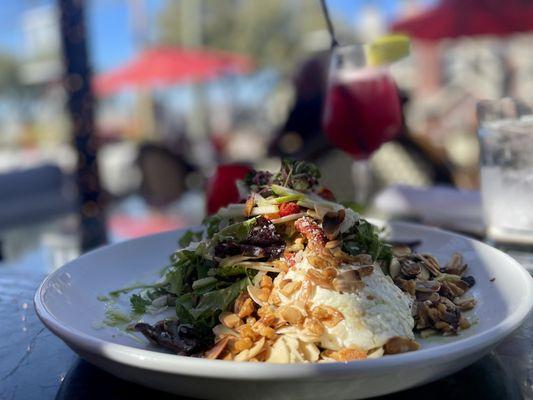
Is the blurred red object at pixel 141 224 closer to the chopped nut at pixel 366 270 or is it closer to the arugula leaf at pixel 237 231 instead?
the arugula leaf at pixel 237 231

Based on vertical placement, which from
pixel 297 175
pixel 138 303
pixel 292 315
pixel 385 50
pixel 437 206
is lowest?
pixel 437 206

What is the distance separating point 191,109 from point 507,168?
694 inches

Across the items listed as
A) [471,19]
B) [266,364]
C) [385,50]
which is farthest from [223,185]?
[471,19]

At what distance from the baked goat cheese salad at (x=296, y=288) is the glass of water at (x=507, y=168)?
434mm

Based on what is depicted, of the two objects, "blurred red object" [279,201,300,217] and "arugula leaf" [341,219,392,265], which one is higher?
"blurred red object" [279,201,300,217]

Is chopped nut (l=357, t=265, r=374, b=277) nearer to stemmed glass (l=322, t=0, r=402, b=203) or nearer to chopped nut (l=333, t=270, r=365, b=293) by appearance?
chopped nut (l=333, t=270, r=365, b=293)

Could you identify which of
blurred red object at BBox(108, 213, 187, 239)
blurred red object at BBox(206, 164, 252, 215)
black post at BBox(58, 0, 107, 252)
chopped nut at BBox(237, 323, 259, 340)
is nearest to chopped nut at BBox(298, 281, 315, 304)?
chopped nut at BBox(237, 323, 259, 340)

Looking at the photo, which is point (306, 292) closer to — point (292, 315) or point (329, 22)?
point (292, 315)

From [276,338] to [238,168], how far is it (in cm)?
89

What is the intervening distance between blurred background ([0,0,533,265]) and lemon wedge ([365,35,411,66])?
22cm

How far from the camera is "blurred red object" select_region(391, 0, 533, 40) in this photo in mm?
7133

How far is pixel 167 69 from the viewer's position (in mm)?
12500

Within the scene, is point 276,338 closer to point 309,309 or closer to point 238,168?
point 309,309

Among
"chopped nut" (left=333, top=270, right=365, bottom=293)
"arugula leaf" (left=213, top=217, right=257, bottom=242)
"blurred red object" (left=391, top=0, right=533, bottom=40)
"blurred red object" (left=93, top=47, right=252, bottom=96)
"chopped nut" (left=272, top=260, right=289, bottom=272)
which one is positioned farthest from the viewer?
"blurred red object" (left=93, top=47, right=252, bottom=96)
